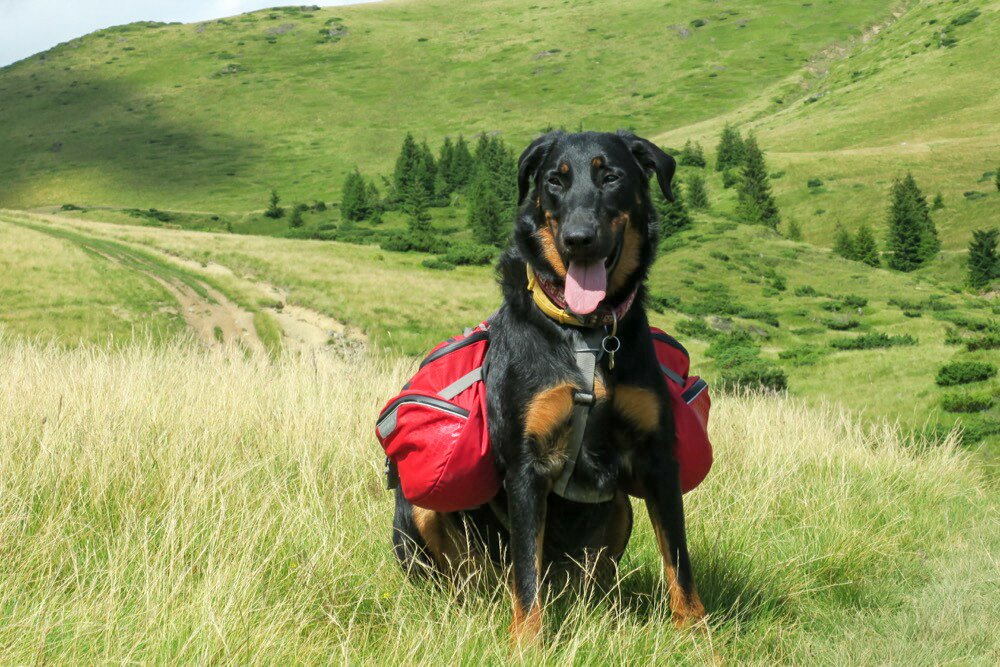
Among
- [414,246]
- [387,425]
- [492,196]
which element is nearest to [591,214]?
[387,425]

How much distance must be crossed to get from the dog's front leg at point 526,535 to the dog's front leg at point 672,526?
43cm

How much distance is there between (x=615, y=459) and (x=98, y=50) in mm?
193986

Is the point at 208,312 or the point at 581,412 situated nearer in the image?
the point at 581,412

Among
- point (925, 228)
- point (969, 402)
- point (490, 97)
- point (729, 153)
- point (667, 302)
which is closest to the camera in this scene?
point (969, 402)

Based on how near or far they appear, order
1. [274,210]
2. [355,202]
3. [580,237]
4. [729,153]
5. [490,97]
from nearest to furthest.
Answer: [580,237] < [355,202] < [729,153] < [274,210] < [490,97]

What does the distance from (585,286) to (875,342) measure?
115 ft

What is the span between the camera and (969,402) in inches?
599

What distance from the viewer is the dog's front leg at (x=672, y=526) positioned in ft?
11.1

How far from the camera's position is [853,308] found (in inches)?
1941

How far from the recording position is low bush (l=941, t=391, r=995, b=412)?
15078mm

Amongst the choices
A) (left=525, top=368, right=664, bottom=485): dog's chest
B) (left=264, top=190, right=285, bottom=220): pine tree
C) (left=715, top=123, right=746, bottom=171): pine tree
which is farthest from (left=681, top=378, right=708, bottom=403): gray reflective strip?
(left=264, top=190, right=285, bottom=220): pine tree

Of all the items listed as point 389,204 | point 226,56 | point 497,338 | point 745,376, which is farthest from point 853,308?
point 226,56

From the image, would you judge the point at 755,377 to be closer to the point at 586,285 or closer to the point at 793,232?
the point at 586,285

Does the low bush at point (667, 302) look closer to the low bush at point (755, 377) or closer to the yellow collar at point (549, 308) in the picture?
the low bush at point (755, 377)
